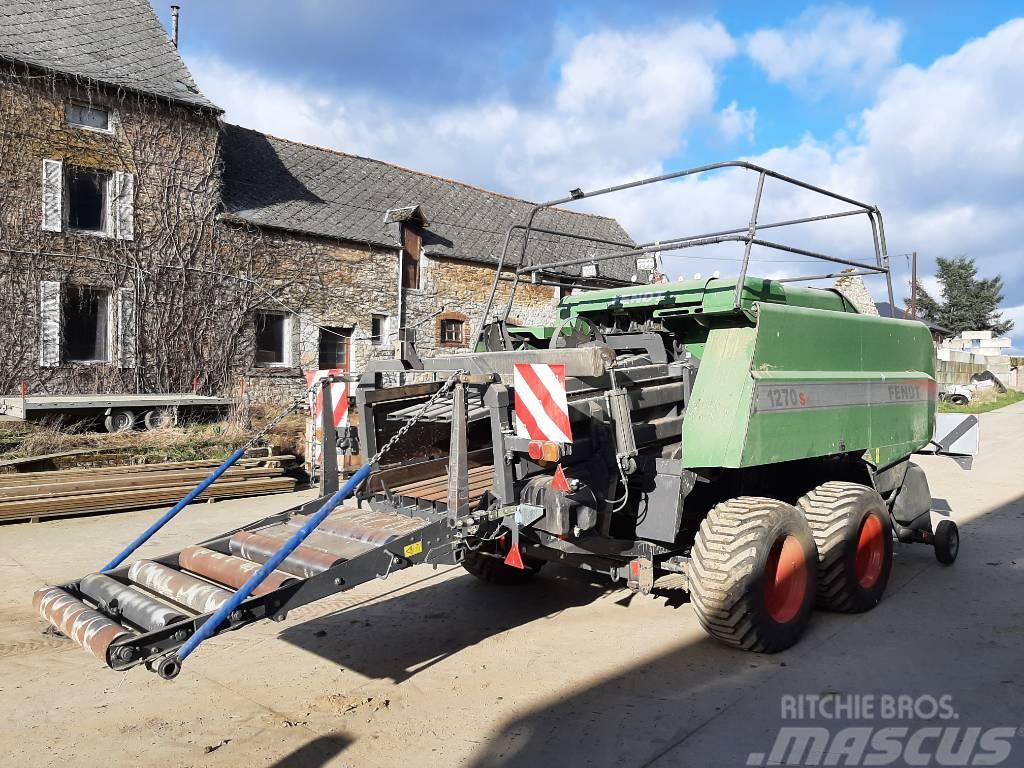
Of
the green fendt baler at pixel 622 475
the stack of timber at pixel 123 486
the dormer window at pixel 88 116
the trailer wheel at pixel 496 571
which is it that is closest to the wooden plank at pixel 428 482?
the green fendt baler at pixel 622 475

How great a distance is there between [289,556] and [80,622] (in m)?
0.94

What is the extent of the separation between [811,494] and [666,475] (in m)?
1.32

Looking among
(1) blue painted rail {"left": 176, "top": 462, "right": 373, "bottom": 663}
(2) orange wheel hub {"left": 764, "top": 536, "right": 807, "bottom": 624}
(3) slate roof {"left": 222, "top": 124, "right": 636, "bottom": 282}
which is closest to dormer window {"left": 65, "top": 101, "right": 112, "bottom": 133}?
(3) slate roof {"left": 222, "top": 124, "right": 636, "bottom": 282}

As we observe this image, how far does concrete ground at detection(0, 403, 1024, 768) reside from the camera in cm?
334

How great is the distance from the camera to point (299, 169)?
17.8 m

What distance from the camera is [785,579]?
178 inches

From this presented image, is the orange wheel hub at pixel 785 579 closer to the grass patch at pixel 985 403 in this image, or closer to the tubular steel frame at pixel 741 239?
the tubular steel frame at pixel 741 239

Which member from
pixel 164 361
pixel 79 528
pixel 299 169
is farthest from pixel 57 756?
pixel 299 169

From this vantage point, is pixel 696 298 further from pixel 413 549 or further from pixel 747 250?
pixel 413 549

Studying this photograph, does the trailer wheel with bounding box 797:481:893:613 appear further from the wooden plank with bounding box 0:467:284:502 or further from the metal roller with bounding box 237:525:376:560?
the wooden plank with bounding box 0:467:284:502

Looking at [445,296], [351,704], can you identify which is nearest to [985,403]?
[445,296]

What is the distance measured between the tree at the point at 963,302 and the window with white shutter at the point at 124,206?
183ft

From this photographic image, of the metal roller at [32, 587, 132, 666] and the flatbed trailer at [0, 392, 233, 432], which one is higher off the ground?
the flatbed trailer at [0, 392, 233, 432]

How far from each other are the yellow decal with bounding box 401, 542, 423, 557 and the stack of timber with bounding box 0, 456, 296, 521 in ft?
21.3
